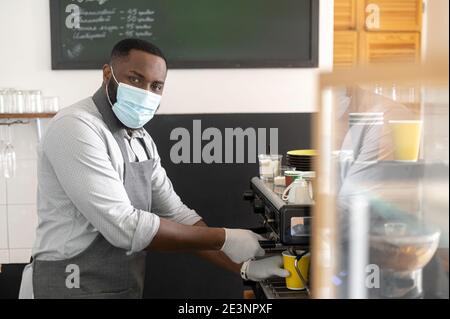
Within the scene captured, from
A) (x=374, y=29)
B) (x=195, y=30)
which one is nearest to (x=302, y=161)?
(x=195, y=30)

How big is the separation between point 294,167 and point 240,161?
3.13 feet

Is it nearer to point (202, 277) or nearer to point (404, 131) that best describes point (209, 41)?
point (202, 277)

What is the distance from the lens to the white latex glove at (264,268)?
1.53m

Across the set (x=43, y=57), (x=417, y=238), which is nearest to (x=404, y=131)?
(x=417, y=238)

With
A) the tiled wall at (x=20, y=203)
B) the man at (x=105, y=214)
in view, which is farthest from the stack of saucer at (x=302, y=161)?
the tiled wall at (x=20, y=203)

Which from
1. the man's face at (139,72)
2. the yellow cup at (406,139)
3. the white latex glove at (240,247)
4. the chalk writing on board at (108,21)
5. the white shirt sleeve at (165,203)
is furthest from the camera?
the chalk writing on board at (108,21)

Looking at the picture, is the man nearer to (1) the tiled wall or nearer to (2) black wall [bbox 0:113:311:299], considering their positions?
(2) black wall [bbox 0:113:311:299]

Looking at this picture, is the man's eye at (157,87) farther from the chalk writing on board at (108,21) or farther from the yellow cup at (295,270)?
the chalk writing on board at (108,21)

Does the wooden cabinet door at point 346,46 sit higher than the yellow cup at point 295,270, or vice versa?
the wooden cabinet door at point 346,46

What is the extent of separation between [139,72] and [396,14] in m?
1.94

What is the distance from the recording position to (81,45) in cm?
277

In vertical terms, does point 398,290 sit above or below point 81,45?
below

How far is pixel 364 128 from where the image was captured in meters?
1.21

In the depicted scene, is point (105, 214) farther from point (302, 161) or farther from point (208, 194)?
point (208, 194)
